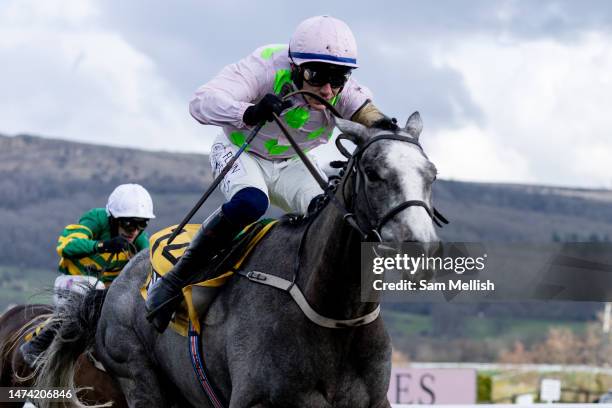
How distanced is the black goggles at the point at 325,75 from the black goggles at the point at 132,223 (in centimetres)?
411

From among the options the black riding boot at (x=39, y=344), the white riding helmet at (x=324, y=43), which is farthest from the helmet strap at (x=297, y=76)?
the black riding boot at (x=39, y=344)

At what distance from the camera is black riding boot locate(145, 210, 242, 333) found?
6.05 meters

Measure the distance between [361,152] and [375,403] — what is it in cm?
126

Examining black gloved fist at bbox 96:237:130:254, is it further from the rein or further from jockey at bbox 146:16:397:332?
the rein

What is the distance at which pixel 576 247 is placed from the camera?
716 centimetres

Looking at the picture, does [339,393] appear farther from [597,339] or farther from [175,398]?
[597,339]

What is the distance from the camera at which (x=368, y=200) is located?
5.04 m

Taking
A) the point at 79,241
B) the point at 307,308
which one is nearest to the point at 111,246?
the point at 79,241

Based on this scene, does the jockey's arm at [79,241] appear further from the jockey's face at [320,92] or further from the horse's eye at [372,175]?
the horse's eye at [372,175]

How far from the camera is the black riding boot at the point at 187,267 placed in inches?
238

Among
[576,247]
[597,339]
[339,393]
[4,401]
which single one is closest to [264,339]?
[339,393]

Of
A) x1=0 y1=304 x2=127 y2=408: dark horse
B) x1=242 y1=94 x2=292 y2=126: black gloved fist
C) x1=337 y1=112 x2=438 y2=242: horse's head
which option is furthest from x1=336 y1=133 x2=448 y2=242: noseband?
x1=0 y1=304 x2=127 y2=408: dark horse

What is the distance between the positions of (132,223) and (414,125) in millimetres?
4839

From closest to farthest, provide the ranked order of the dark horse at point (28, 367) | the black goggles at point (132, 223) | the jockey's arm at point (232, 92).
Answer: the jockey's arm at point (232, 92) → the dark horse at point (28, 367) → the black goggles at point (132, 223)
